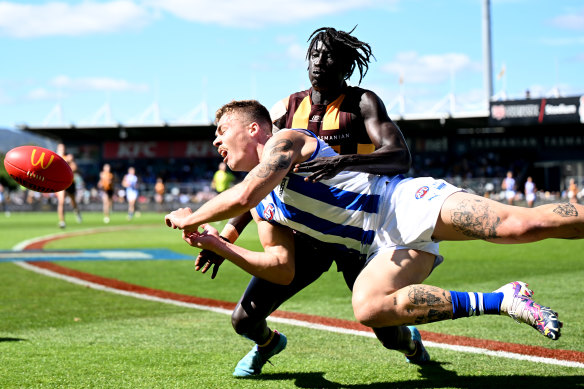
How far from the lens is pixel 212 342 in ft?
18.0

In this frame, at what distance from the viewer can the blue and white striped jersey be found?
3.77 m

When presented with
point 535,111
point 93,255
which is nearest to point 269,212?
point 93,255

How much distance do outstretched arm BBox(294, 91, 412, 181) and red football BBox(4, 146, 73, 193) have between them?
6.04 feet

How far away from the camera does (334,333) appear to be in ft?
19.0

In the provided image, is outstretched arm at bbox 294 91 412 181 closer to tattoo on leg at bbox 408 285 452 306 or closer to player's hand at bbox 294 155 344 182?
player's hand at bbox 294 155 344 182

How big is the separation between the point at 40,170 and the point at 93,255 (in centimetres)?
877

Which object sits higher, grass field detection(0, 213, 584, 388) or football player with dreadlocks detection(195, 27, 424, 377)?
football player with dreadlocks detection(195, 27, 424, 377)

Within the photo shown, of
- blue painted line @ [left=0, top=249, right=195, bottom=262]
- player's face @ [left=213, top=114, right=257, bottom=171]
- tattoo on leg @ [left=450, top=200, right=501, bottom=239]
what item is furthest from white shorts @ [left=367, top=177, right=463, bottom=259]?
blue painted line @ [left=0, top=249, right=195, bottom=262]

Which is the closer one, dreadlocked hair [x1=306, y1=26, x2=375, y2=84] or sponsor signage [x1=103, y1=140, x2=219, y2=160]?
dreadlocked hair [x1=306, y1=26, x2=375, y2=84]

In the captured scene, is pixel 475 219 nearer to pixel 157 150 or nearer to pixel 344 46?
pixel 344 46

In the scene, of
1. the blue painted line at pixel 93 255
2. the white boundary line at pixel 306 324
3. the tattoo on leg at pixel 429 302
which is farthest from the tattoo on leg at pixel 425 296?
the blue painted line at pixel 93 255

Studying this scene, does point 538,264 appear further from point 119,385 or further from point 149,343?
point 119,385

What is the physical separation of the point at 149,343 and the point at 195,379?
1.26 metres

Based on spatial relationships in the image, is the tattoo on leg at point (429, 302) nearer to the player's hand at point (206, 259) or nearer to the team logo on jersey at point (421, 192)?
the team logo on jersey at point (421, 192)
